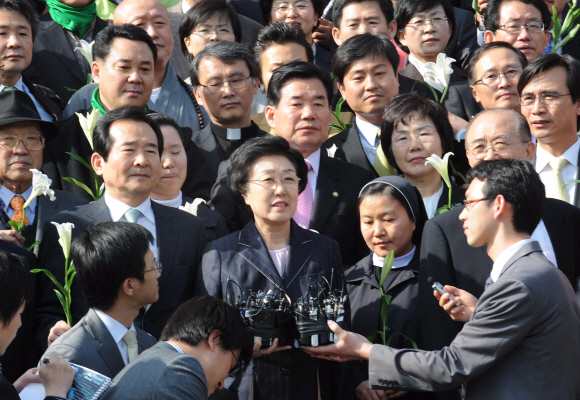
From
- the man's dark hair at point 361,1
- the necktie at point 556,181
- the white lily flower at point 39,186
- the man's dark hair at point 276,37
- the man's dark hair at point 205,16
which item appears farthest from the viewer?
the man's dark hair at point 361,1

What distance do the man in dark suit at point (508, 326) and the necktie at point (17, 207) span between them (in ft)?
6.59

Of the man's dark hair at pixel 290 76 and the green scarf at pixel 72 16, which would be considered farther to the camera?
the green scarf at pixel 72 16

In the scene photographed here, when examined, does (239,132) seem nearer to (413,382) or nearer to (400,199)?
(400,199)

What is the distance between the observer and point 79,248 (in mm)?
3811

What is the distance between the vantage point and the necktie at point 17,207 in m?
4.79

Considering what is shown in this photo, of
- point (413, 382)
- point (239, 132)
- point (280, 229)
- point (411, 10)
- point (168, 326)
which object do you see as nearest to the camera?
point (168, 326)

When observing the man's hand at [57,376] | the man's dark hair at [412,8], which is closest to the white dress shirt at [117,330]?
the man's hand at [57,376]

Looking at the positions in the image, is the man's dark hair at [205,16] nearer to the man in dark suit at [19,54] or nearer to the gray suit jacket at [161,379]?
the man in dark suit at [19,54]

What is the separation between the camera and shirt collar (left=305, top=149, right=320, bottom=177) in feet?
17.5

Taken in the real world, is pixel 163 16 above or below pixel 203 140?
above

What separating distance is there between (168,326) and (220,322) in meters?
0.22

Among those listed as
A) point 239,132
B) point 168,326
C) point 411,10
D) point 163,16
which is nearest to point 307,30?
point 411,10

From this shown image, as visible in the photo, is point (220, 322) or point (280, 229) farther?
point (280, 229)

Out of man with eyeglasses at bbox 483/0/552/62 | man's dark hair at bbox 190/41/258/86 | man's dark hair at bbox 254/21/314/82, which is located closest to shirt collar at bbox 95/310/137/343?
man's dark hair at bbox 190/41/258/86
